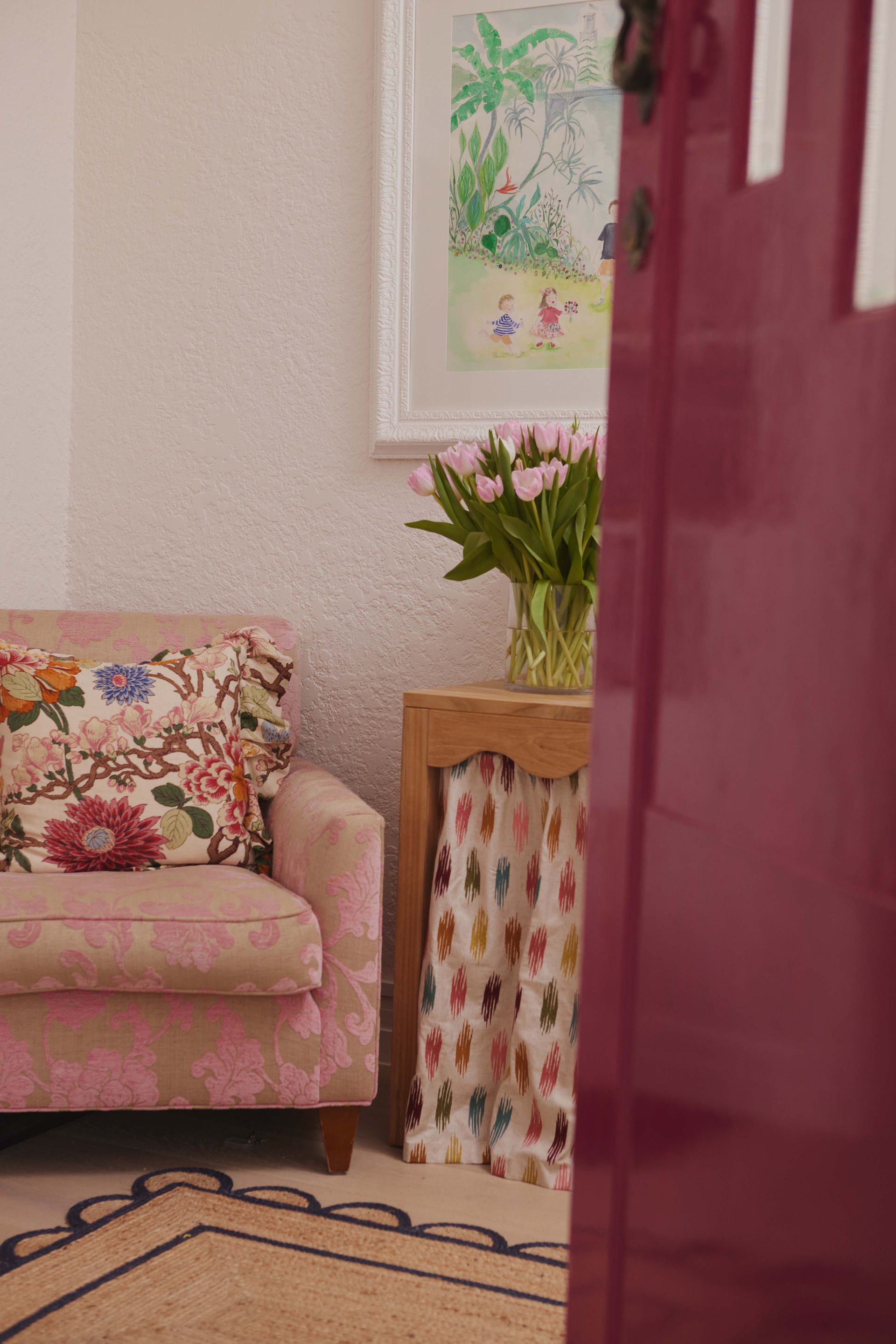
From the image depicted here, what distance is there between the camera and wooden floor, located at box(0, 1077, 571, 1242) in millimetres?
1699

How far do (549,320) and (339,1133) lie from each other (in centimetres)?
150

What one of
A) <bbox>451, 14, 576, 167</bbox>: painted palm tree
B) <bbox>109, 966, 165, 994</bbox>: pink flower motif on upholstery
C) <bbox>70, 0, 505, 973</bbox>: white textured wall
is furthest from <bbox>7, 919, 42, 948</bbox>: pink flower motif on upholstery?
<bbox>451, 14, 576, 167</bbox>: painted palm tree

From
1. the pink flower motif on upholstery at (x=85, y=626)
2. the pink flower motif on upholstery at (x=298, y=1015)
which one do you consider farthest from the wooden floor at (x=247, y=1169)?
the pink flower motif on upholstery at (x=85, y=626)

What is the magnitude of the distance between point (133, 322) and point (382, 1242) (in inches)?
77.9

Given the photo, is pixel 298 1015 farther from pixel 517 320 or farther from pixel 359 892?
pixel 517 320

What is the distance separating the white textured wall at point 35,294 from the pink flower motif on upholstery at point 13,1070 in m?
1.15

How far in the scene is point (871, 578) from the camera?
1.84 ft

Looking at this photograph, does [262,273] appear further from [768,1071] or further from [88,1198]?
[768,1071]

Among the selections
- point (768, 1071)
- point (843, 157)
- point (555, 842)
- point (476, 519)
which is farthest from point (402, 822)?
point (843, 157)

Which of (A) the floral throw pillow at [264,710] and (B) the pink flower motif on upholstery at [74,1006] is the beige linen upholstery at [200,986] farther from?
(A) the floral throw pillow at [264,710]

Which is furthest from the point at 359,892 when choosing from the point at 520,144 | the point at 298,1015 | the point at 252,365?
the point at 520,144

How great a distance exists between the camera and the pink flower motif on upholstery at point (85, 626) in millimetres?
2312

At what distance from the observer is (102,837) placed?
1.93 meters

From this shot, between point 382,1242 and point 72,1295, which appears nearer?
point 72,1295
